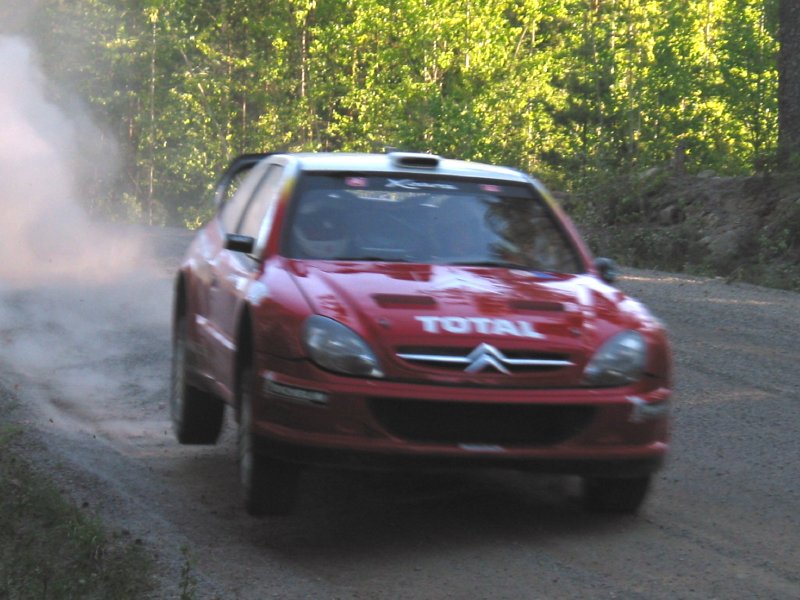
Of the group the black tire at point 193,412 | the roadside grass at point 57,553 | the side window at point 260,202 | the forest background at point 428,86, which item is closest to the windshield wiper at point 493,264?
the side window at point 260,202

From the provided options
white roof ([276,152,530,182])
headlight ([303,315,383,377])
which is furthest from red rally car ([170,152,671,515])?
white roof ([276,152,530,182])

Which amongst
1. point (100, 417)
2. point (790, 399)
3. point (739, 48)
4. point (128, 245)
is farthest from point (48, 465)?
point (739, 48)

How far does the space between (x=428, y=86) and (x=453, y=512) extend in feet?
123

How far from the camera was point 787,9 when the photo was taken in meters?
21.3

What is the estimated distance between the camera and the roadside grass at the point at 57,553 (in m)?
5.04

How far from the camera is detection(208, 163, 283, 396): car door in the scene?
21.2ft

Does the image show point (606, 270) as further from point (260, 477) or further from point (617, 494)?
point (260, 477)

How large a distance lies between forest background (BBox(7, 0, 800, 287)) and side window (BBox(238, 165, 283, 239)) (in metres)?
16.1

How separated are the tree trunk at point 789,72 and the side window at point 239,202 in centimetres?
1459

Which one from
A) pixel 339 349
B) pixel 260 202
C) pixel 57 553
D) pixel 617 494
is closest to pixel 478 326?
pixel 339 349

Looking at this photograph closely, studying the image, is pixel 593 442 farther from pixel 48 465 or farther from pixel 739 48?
pixel 739 48

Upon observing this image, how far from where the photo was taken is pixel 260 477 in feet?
19.1

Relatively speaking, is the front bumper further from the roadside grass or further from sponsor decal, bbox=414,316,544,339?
the roadside grass

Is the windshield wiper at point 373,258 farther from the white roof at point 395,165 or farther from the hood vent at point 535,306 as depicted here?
the hood vent at point 535,306
